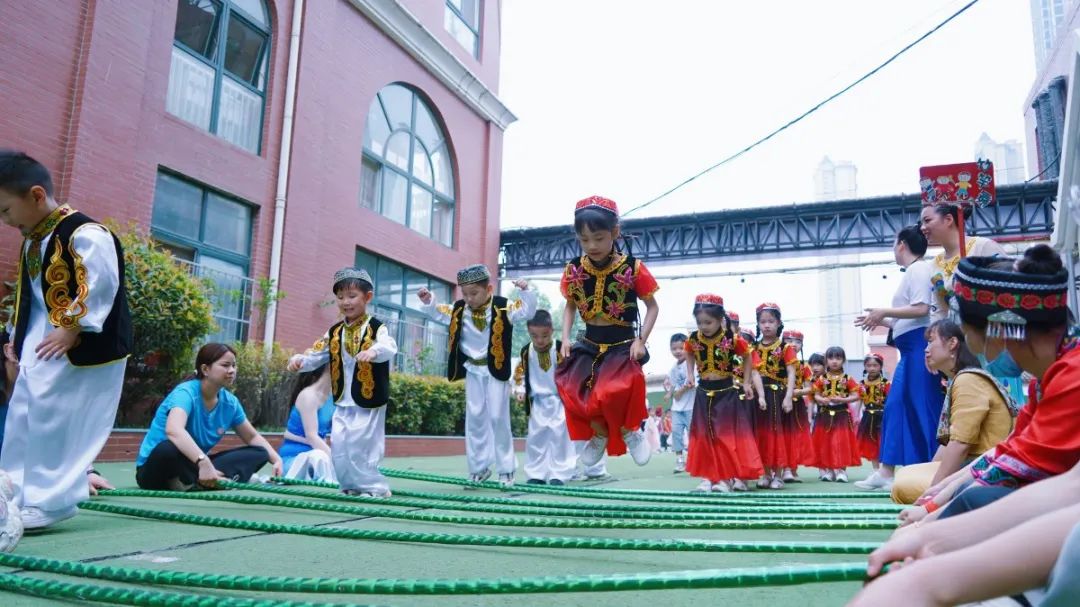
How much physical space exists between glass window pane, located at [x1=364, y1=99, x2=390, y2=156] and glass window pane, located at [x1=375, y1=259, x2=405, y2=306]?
2074 mm

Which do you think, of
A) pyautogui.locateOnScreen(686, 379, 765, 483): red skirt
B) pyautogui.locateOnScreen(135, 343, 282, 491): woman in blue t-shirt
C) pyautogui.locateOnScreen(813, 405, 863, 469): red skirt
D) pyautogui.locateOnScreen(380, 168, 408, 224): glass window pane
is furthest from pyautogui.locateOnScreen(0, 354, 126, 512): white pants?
pyautogui.locateOnScreen(380, 168, 408, 224): glass window pane

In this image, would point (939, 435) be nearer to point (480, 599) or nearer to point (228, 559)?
point (480, 599)

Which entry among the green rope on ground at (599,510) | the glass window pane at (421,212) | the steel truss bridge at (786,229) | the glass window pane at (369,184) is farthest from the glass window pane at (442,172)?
the green rope on ground at (599,510)

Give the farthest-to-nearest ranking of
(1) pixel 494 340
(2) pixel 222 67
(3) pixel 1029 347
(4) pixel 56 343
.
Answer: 1. (2) pixel 222 67
2. (1) pixel 494 340
3. (4) pixel 56 343
4. (3) pixel 1029 347

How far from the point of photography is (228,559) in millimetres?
2613

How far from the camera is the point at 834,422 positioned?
8.32 meters

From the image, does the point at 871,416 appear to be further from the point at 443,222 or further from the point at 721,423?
the point at 443,222

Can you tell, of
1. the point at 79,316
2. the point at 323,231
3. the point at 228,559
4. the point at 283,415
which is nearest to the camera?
the point at 228,559

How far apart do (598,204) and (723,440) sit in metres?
2.06

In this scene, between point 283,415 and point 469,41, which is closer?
point 283,415

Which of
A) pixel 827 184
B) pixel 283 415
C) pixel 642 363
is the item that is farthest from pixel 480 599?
pixel 827 184

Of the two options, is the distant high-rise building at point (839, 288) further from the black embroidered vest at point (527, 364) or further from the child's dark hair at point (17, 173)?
the child's dark hair at point (17, 173)

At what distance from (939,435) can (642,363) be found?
5.56 ft

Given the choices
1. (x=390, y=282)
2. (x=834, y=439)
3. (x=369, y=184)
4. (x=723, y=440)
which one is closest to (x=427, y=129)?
(x=369, y=184)
